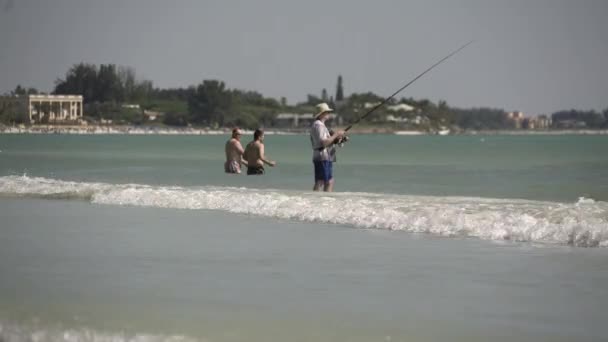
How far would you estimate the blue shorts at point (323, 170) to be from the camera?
13.5 metres

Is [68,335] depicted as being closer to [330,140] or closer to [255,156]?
[330,140]

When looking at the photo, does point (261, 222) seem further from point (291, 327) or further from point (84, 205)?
point (291, 327)

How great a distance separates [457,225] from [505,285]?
138 inches

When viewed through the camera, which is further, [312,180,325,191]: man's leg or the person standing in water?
[312,180,325,191]: man's leg

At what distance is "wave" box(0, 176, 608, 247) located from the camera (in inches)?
388

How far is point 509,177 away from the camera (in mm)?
29469

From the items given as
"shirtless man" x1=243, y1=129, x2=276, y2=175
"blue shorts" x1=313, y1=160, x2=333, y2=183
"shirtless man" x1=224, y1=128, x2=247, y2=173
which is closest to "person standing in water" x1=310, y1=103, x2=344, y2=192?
"blue shorts" x1=313, y1=160, x2=333, y2=183

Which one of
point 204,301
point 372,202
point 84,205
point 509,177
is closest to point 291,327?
point 204,301

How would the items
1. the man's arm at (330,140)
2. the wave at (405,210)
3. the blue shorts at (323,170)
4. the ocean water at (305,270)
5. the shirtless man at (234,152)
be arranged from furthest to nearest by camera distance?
the shirtless man at (234,152) < the blue shorts at (323,170) < the man's arm at (330,140) < the wave at (405,210) < the ocean water at (305,270)

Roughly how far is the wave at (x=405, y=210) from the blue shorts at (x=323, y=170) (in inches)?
12.0

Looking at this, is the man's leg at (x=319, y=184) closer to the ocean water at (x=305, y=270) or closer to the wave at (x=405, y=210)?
the wave at (x=405, y=210)

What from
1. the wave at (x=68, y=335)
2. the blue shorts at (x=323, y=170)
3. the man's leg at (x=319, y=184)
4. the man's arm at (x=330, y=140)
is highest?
the man's arm at (x=330, y=140)

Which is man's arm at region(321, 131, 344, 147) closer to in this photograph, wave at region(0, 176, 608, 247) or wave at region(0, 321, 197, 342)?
wave at region(0, 176, 608, 247)

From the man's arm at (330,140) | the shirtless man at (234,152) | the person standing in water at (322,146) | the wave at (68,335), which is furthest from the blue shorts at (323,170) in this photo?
the wave at (68,335)
